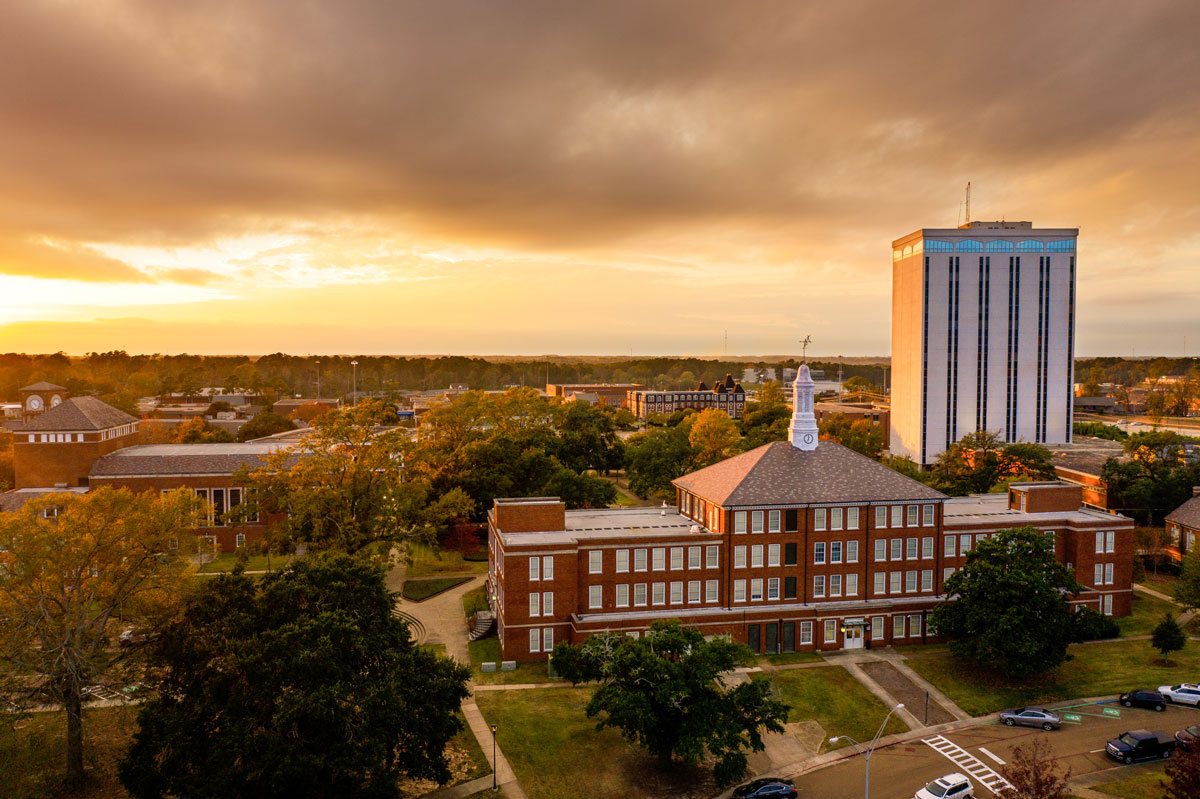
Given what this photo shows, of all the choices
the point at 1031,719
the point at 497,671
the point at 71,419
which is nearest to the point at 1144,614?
the point at 1031,719

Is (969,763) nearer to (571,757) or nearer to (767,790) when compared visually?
(767,790)

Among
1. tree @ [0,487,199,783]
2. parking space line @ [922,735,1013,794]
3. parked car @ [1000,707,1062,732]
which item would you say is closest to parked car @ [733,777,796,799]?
parking space line @ [922,735,1013,794]

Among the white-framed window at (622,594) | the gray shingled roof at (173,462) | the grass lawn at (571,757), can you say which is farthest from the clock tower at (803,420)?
the gray shingled roof at (173,462)

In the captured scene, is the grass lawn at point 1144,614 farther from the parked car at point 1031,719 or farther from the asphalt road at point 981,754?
the parked car at point 1031,719

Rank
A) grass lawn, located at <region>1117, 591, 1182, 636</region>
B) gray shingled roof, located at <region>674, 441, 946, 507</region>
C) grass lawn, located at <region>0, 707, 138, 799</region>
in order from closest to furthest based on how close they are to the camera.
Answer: grass lawn, located at <region>0, 707, 138, 799</region> → gray shingled roof, located at <region>674, 441, 946, 507</region> → grass lawn, located at <region>1117, 591, 1182, 636</region>

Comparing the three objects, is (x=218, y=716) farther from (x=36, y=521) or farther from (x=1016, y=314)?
(x=1016, y=314)

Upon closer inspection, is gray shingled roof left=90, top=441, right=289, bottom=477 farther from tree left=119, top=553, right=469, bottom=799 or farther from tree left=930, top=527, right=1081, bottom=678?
tree left=930, top=527, right=1081, bottom=678
